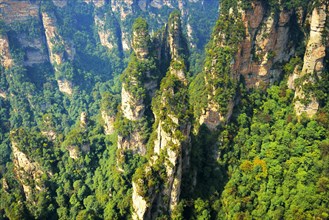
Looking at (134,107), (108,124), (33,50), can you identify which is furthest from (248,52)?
(33,50)

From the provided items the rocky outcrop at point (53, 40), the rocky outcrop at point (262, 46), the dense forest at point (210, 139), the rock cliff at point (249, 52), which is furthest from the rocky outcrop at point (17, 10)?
the rocky outcrop at point (262, 46)

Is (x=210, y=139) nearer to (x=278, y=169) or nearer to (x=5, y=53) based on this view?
(x=278, y=169)

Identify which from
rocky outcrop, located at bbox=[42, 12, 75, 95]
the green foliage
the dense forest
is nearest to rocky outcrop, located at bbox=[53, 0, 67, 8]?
rocky outcrop, located at bbox=[42, 12, 75, 95]

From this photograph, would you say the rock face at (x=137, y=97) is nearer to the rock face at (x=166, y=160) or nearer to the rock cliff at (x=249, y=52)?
the rock face at (x=166, y=160)

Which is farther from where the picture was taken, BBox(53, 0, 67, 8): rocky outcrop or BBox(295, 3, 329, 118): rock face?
BBox(53, 0, 67, 8): rocky outcrop

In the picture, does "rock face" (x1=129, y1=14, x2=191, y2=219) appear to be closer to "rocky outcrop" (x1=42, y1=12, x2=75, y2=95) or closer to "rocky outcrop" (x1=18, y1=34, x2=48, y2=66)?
"rocky outcrop" (x1=42, y1=12, x2=75, y2=95)

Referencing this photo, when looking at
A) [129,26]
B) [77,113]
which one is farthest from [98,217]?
[129,26]
